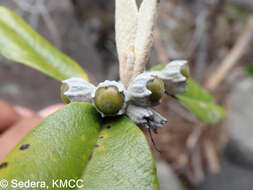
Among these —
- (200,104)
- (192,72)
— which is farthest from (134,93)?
(192,72)

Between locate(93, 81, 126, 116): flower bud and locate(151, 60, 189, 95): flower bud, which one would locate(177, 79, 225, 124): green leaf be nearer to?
locate(151, 60, 189, 95): flower bud

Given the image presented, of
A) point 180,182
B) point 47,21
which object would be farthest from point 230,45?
point 47,21

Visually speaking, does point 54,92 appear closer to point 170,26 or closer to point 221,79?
point 170,26

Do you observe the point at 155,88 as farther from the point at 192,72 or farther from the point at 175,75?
the point at 192,72

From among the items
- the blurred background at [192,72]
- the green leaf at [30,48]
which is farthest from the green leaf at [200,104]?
the blurred background at [192,72]

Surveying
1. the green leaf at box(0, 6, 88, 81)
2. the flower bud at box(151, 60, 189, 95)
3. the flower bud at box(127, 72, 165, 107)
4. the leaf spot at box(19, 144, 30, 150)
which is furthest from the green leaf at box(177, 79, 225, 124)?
the leaf spot at box(19, 144, 30, 150)

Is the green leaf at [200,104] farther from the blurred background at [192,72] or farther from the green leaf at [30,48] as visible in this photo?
the blurred background at [192,72]
